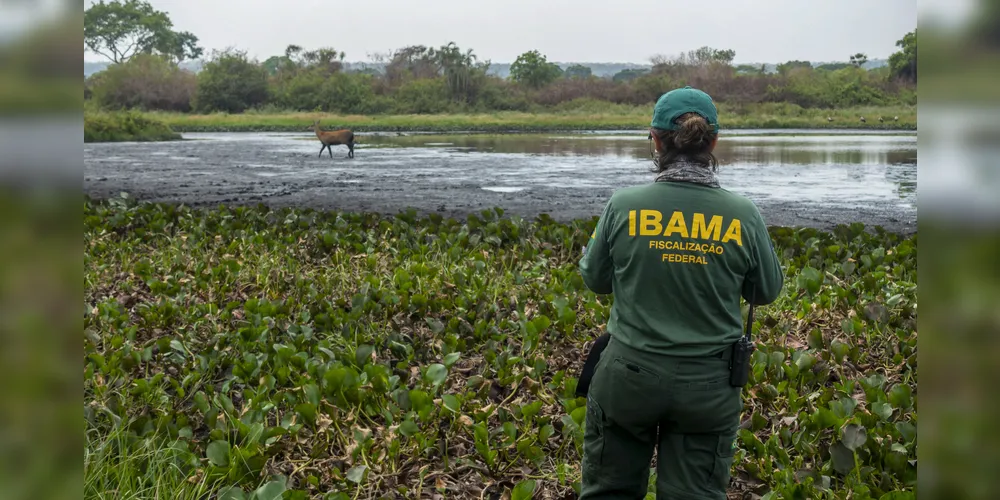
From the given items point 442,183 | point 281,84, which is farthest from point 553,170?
point 281,84

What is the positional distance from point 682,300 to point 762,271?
0.27 m

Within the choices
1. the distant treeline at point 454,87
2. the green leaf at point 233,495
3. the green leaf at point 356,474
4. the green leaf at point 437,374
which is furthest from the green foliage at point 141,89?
the green leaf at point 233,495

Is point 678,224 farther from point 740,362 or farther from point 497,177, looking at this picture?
point 497,177

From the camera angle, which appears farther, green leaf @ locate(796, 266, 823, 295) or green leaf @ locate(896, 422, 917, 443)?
green leaf @ locate(796, 266, 823, 295)

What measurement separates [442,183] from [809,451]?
14196 mm

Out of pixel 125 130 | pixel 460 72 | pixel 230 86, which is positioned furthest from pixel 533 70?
pixel 125 130

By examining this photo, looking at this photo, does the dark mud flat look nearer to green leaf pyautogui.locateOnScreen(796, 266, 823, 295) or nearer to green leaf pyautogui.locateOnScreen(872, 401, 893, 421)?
green leaf pyautogui.locateOnScreen(796, 266, 823, 295)

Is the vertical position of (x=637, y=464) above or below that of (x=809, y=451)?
above

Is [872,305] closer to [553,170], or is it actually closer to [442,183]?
[442,183]

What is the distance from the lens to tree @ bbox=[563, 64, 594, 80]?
71.9m

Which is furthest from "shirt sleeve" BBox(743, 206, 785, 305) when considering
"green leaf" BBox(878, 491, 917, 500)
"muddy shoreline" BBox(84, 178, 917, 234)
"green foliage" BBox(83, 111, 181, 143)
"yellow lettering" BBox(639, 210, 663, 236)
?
"green foliage" BBox(83, 111, 181, 143)

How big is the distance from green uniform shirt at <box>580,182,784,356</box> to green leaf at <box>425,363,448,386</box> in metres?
1.64

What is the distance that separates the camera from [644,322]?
8.32 feet

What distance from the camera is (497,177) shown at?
18750mm
